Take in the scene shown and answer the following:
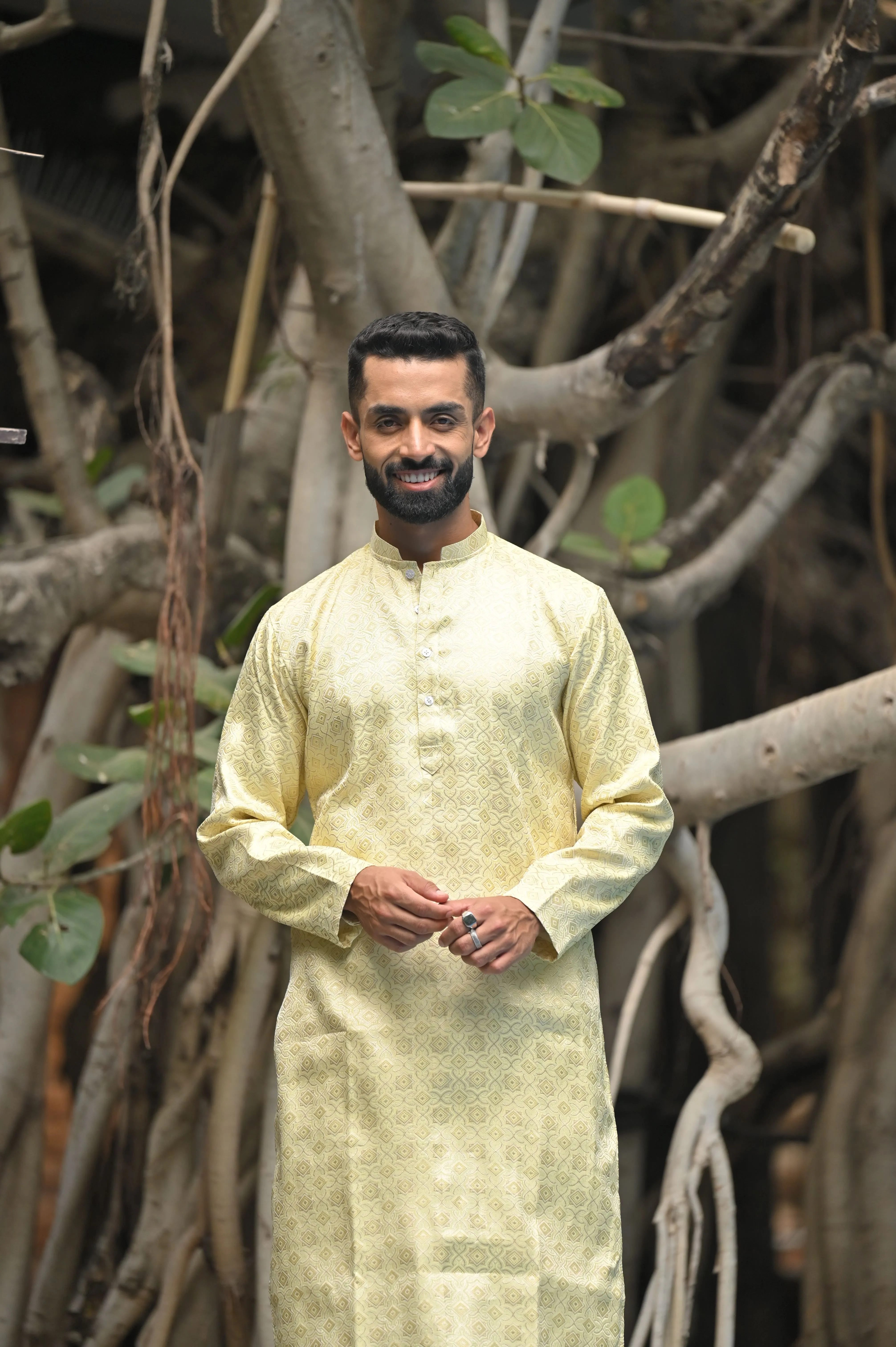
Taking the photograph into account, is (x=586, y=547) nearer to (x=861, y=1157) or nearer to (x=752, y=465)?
(x=752, y=465)

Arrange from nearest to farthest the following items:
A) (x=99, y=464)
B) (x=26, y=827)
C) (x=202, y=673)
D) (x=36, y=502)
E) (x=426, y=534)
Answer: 1. (x=426, y=534)
2. (x=26, y=827)
3. (x=202, y=673)
4. (x=99, y=464)
5. (x=36, y=502)

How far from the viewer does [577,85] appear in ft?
4.75

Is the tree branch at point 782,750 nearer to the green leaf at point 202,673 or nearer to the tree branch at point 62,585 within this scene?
the green leaf at point 202,673

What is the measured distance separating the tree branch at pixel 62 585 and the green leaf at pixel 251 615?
0.20m

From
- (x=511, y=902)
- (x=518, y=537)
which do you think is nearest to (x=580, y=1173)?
(x=511, y=902)

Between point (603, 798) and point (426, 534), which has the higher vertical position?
point (426, 534)

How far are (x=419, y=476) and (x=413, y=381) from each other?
0.06 metres

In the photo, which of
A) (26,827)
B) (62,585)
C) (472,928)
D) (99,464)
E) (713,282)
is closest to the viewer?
(472,928)

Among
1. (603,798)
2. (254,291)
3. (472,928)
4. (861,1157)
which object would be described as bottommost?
(861,1157)

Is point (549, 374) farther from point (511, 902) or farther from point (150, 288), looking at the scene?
point (511, 902)

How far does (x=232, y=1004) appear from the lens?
1582 mm

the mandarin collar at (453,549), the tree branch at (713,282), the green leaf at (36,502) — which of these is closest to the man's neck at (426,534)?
the mandarin collar at (453,549)

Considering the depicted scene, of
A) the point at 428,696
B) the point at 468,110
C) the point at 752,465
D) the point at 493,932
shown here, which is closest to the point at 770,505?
the point at 752,465

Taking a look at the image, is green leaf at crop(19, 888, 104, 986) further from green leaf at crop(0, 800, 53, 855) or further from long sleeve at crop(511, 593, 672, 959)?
long sleeve at crop(511, 593, 672, 959)
